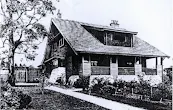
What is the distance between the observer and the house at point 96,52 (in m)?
Answer: 14.0

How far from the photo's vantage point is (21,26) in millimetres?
10273

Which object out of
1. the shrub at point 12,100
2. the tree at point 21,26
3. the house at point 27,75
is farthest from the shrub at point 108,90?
the house at point 27,75

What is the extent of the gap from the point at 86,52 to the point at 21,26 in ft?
14.7

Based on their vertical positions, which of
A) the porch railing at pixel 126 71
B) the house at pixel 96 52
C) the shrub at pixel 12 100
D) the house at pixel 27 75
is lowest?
the shrub at pixel 12 100

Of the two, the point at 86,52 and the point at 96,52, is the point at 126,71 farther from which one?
the point at 86,52

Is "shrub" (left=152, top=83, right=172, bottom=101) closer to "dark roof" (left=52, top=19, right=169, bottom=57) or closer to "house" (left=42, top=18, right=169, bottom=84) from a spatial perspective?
"dark roof" (left=52, top=19, right=169, bottom=57)

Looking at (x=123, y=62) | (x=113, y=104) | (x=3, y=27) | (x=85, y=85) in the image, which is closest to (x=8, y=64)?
(x=3, y=27)

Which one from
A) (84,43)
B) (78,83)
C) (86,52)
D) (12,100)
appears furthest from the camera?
(84,43)

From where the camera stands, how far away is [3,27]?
9.57 m

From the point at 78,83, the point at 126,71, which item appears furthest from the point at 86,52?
the point at 126,71

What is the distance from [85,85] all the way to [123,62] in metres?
5.22

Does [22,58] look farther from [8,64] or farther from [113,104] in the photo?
[113,104]

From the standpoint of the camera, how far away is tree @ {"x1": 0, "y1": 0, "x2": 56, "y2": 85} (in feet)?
31.2

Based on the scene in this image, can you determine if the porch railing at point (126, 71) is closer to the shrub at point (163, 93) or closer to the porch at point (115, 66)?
the porch at point (115, 66)
